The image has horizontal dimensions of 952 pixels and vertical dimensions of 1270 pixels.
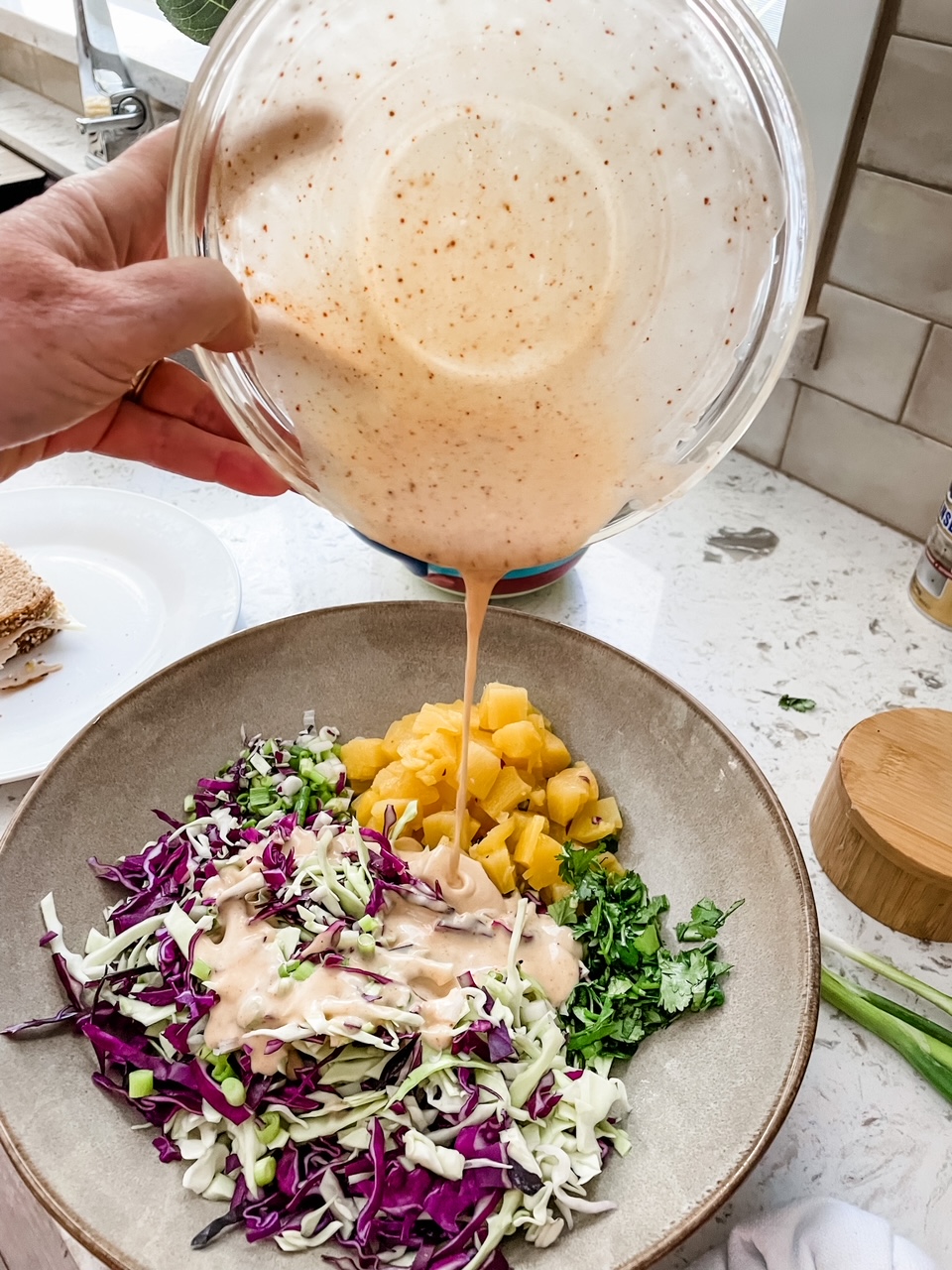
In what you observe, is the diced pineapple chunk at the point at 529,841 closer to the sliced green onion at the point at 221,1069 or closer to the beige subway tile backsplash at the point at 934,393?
the sliced green onion at the point at 221,1069

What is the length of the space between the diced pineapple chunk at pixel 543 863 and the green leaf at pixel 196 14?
1115mm

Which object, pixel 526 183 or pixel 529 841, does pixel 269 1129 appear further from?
pixel 526 183

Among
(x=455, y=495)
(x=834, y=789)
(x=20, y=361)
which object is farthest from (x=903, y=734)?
(x=20, y=361)

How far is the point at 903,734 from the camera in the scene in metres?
1.09

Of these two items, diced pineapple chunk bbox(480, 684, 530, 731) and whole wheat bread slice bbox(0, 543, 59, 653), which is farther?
whole wheat bread slice bbox(0, 543, 59, 653)

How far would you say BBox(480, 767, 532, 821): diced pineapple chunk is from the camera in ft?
3.63

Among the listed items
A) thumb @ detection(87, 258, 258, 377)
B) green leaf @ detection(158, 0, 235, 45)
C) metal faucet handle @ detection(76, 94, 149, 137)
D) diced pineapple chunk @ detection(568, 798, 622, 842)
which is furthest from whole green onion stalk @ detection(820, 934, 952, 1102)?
metal faucet handle @ detection(76, 94, 149, 137)

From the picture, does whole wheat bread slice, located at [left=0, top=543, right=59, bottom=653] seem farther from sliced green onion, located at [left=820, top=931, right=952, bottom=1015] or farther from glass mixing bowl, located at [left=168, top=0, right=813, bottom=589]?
sliced green onion, located at [left=820, top=931, right=952, bottom=1015]

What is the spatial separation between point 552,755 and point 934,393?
32.1 inches

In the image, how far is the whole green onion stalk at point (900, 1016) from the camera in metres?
0.91

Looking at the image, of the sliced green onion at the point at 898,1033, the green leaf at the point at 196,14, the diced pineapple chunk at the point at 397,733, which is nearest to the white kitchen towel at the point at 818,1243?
the sliced green onion at the point at 898,1033

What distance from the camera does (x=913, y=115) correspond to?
1.27 m

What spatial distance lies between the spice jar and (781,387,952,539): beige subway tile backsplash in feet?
0.41

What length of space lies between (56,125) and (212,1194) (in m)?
3.08
